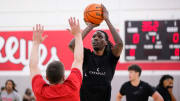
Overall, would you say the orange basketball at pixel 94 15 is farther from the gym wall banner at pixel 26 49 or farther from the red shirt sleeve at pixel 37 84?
the gym wall banner at pixel 26 49

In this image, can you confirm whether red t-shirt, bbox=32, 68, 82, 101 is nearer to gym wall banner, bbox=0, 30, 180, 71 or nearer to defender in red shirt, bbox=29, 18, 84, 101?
defender in red shirt, bbox=29, 18, 84, 101

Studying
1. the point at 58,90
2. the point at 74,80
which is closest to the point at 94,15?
the point at 74,80

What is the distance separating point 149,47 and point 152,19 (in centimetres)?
72

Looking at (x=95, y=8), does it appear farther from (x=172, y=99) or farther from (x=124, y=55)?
(x=124, y=55)

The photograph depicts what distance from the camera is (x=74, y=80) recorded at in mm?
2527

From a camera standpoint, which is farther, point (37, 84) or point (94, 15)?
point (94, 15)

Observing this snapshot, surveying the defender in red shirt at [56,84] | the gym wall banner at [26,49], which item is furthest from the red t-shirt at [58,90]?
the gym wall banner at [26,49]

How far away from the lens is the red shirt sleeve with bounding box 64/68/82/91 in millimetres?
2506

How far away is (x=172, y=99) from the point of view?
6.99 meters

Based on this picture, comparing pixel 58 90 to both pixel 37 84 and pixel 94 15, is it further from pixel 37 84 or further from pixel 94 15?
pixel 94 15

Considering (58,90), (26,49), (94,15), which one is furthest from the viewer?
(26,49)

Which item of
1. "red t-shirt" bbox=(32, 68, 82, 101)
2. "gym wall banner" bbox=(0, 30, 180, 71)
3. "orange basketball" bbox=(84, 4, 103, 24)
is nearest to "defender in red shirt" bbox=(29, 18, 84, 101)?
"red t-shirt" bbox=(32, 68, 82, 101)

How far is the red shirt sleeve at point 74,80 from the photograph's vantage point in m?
2.51

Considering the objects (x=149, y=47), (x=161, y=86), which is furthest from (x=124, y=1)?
(x=161, y=86)
